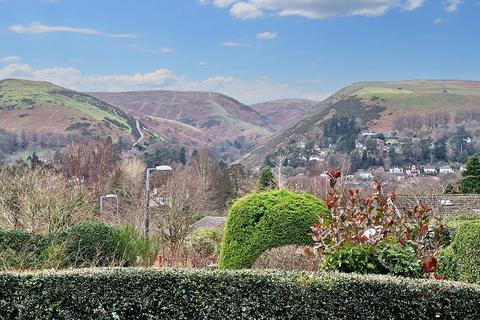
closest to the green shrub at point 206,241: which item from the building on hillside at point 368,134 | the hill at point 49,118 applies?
the hill at point 49,118

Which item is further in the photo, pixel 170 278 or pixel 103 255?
pixel 103 255

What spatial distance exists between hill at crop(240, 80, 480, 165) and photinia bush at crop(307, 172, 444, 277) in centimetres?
8317

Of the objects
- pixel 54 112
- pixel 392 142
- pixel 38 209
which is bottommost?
pixel 392 142

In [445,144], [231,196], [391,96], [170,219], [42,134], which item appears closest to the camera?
[170,219]

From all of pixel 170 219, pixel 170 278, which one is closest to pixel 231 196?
pixel 170 219

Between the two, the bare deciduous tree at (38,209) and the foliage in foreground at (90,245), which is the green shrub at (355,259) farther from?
the bare deciduous tree at (38,209)

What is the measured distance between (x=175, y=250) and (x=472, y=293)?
8607 mm

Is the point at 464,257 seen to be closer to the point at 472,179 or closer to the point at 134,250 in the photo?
the point at 134,250

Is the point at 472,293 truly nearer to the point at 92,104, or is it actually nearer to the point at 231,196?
the point at 231,196

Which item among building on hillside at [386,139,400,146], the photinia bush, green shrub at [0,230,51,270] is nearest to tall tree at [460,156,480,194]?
green shrub at [0,230,51,270]

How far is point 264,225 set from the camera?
9.70m

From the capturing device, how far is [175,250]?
13.2m

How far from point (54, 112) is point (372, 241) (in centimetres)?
12863

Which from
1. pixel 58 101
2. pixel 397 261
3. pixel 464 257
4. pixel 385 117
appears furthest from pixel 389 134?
pixel 397 261
